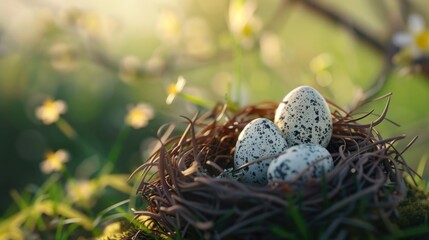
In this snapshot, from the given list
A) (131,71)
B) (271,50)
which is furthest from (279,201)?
(271,50)

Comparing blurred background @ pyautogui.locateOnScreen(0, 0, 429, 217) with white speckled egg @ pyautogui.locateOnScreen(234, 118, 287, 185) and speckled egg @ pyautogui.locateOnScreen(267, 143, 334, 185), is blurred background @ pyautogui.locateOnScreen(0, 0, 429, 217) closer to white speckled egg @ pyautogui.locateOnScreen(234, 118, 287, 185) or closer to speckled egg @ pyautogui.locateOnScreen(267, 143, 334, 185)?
white speckled egg @ pyautogui.locateOnScreen(234, 118, 287, 185)

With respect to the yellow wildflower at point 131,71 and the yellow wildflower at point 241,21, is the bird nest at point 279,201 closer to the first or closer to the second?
the yellow wildflower at point 241,21

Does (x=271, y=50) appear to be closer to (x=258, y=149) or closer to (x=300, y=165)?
(x=258, y=149)

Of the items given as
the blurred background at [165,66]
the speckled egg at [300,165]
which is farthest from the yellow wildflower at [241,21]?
the speckled egg at [300,165]

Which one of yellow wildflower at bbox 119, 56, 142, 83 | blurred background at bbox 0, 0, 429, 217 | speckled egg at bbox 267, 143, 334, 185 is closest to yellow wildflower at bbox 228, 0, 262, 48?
blurred background at bbox 0, 0, 429, 217

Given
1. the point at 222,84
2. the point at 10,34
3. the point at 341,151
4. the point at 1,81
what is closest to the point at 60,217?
the point at 341,151

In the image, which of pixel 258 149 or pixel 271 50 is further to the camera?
pixel 271 50
